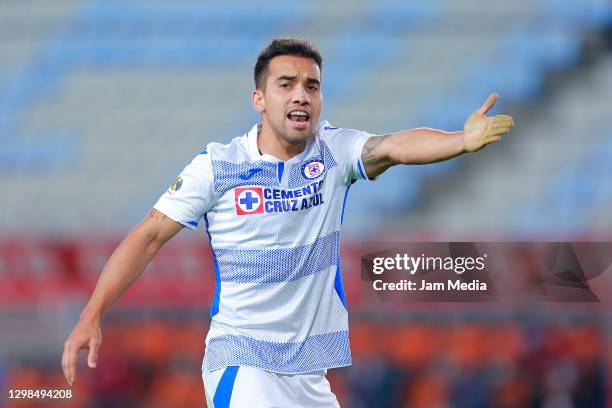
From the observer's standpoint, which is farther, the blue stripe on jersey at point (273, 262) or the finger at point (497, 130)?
the blue stripe on jersey at point (273, 262)

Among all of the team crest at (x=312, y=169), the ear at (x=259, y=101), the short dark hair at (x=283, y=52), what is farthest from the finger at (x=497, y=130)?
the ear at (x=259, y=101)

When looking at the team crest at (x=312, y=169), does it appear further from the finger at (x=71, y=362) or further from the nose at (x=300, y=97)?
the finger at (x=71, y=362)

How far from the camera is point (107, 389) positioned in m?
7.42

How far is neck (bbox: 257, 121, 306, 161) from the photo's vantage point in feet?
11.6

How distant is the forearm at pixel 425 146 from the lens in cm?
327

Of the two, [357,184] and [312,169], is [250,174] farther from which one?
[357,184]

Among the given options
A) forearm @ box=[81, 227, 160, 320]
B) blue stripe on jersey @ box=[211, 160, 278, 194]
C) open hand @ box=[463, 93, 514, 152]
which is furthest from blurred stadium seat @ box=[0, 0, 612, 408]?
open hand @ box=[463, 93, 514, 152]

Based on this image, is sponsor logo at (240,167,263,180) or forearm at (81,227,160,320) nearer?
forearm at (81,227,160,320)

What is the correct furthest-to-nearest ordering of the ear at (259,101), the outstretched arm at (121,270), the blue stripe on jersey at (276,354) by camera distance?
1. the ear at (259,101)
2. the blue stripe on jersey at (276,354)
3. the outstretched arm at (121,270)

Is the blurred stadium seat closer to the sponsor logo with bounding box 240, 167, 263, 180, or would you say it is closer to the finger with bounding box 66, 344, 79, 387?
the sponsor logo with bounding box 240, 167, 263, 180

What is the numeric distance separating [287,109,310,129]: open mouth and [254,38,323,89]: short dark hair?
0.74 feet

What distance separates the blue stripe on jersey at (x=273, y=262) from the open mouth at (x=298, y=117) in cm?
41

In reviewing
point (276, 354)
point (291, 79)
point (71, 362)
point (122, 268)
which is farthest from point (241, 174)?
point (71, 362)

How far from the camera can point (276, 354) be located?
3.37m
